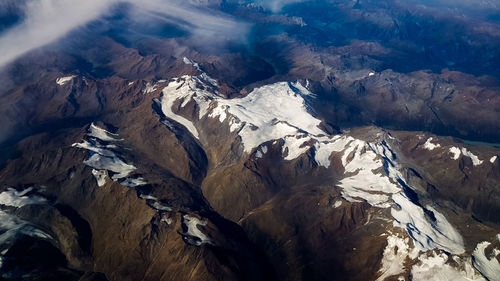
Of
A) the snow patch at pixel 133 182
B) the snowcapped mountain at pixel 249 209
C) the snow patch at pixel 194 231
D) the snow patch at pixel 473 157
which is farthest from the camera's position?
the snow patch at pixel 473 157

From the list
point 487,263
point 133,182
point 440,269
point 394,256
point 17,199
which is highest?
point 487,263

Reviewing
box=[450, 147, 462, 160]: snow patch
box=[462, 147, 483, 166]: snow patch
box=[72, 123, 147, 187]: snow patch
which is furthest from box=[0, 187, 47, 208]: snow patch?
box=[462, 147, 483, 166]: snow patch

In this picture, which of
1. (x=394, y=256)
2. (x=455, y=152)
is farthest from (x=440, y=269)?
(x=455, y=152)

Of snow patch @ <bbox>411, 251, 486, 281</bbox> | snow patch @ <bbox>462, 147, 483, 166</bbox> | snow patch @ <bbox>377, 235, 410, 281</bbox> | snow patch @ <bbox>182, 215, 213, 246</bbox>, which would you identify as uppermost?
snow patch @ <bbox>411, 251, 486, 281</bbox>

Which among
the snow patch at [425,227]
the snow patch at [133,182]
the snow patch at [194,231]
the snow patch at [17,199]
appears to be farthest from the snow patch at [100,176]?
the snow patch at [425,227]

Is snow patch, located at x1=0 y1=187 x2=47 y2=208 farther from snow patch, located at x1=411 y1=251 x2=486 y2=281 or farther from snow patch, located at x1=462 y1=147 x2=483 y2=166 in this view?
snow patch, located at x1=462 y1=147 x2=483 y2=166

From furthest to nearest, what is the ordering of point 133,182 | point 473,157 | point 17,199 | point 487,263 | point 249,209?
point 473,157
point 249,209
point 133,182
point 17,199
point 487,263

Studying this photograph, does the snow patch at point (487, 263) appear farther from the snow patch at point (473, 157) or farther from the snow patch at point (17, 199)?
the snow patch at point (17, 199)

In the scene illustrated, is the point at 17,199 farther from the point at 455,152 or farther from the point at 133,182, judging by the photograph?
the point at 455,152

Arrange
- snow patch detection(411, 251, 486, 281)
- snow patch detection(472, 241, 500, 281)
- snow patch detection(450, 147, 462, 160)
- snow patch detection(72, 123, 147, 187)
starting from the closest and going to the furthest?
snow patch detection(472, 241, 500, 281)
snow patch detection(411, 251, 486, 281)
snow patch detection(72, 123, 147, 187)
snow patch detection(450, 147, 462, 160)

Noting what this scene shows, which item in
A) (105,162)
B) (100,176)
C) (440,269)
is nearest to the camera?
(440,269)

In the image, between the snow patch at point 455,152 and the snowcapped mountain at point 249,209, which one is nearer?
the snowcapped mountain at point 249,209

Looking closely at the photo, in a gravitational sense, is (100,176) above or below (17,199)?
above

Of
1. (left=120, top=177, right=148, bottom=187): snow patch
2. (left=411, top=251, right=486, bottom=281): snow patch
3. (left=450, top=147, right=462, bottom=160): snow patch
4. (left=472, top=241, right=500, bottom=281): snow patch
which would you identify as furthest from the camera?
(left=450, top=147, right=462, bottom=160): snow patch
